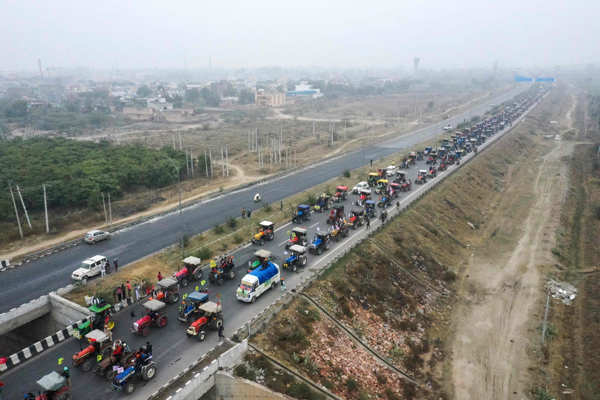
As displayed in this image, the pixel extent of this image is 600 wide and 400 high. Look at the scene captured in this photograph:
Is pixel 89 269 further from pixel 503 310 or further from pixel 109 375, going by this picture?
pixel 503 310

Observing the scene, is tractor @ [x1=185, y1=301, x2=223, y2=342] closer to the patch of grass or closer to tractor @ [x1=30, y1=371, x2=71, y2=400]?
tractor @ [x1=30, y1=371, x2=71, y2=400]

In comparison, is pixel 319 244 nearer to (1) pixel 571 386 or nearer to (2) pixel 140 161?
(1) pixel 571 386

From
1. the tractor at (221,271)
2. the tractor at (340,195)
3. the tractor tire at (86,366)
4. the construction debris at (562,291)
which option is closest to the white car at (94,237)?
the tractor at (221,271)

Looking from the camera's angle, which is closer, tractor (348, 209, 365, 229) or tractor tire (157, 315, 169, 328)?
tractor tire (157, 315, 169, 328)

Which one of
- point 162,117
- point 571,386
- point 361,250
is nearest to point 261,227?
point 361,250

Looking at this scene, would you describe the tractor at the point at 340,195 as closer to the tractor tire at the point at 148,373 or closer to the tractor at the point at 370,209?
the tractor at the point at 370,209

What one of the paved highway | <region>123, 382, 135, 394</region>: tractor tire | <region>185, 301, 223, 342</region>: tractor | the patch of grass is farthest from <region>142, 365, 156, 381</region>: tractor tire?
the patch of grass
